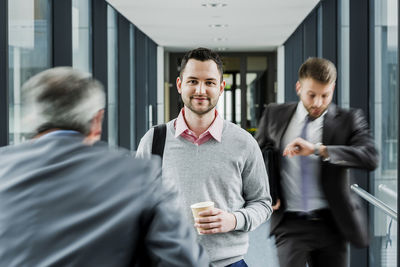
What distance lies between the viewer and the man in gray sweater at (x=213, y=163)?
1.70 meters

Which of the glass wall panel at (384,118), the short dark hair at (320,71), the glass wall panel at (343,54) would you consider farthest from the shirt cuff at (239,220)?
the glass wall panel at (343,54)

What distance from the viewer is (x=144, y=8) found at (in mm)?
7316

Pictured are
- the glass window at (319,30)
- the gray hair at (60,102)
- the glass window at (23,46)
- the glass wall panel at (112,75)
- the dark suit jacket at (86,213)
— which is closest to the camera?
the dark suit jacket at (86,213)

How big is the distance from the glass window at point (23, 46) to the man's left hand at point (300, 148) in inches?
65.2

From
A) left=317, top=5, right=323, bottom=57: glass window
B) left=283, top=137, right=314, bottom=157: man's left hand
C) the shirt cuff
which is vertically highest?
left=317, top=5, right=323, bottom=57: glass window

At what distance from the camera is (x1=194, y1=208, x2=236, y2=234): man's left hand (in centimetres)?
154

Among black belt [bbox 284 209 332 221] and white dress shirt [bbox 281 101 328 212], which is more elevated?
white dress shirt [bbox 281 101 328 212]

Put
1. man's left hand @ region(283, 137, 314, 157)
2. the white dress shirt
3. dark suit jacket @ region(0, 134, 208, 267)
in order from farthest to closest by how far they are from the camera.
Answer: the white dress shirt
man's left hand @ region(283, 137, 314, 157)
dark suit jacket @ region(0, 134, 208, 267)

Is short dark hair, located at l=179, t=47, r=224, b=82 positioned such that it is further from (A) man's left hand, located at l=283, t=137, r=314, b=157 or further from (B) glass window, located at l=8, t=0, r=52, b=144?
(B) glass window, located at l=8, t=0, r=52, b=144

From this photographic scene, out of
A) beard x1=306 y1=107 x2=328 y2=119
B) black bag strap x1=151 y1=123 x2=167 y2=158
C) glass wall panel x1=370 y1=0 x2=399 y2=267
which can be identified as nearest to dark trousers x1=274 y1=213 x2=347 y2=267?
beard x1=306 y1=107 x2=328 y2=119

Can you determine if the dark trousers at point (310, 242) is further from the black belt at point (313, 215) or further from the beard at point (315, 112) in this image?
the beard at point (315, 112)

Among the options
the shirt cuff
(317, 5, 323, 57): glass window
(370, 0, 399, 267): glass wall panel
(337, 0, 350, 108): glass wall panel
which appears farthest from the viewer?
(317, 5, 323, 57): glass window

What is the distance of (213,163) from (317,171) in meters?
0.68

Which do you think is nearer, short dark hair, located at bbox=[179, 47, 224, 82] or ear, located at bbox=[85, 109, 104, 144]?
ear, located at bbox=[85, 109, 104, 144]
